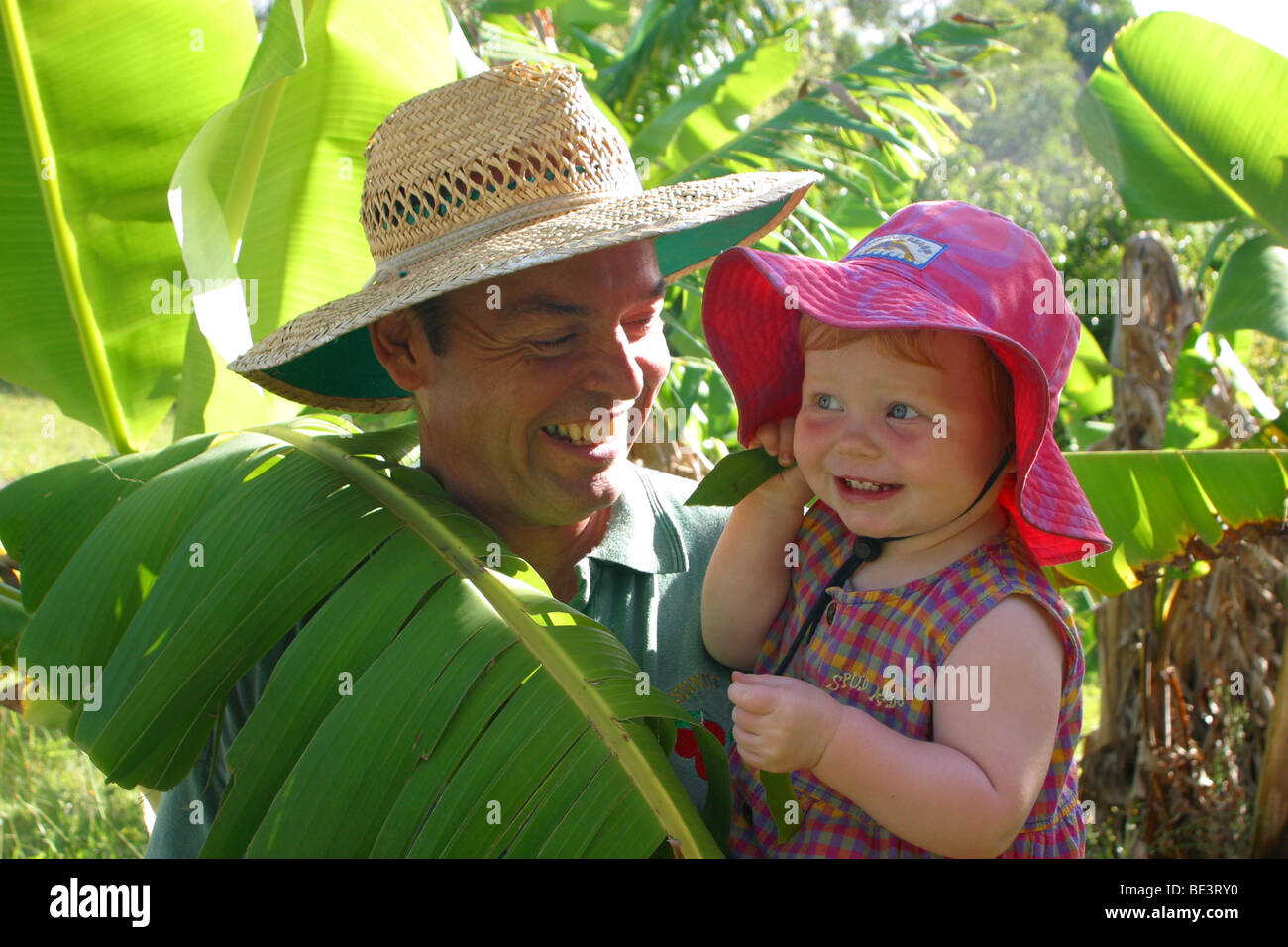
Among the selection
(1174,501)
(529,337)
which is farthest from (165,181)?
(1174,501)

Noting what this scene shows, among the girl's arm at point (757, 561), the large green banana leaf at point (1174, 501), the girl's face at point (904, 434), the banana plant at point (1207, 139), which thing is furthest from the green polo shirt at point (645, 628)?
the banana plant at point (1207, 139)

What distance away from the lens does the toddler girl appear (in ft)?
4.81

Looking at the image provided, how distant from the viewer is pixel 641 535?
221 cm

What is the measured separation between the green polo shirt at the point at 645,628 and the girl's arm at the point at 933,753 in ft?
1.54

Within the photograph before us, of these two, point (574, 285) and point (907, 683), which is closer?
point (907, 683)

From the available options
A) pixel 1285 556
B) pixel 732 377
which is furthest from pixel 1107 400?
pixel 732 377

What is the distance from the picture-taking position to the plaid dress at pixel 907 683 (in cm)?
159

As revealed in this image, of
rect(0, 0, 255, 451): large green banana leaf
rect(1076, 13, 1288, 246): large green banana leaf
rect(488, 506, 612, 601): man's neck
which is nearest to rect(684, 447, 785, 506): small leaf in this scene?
rect(488, 506, 612, 601): man's neck

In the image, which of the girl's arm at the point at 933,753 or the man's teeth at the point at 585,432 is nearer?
the girl's arm at the point at 933,753

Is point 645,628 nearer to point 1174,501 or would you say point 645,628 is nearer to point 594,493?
point 594,493

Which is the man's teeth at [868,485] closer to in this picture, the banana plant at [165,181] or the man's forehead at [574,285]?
the man's forehead at [574,285]

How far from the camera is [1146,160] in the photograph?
140 inches

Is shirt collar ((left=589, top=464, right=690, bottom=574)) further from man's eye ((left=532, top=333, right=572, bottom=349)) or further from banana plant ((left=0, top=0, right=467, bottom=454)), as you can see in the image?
banana plant ((left=0, top=0, right=467, bottom=454))

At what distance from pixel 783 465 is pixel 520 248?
0.57 m
